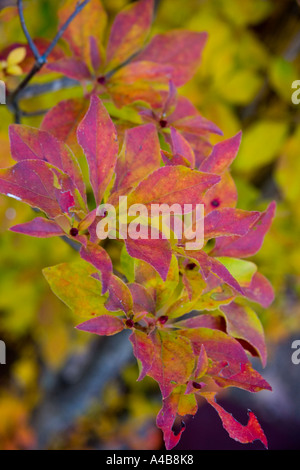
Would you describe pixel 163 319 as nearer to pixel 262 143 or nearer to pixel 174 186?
pixel 174 186

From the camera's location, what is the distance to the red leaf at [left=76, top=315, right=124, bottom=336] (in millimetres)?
405

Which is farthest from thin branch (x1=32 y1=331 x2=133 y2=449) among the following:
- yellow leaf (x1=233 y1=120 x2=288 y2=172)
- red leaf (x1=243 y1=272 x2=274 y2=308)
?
red leaf (x1=243 y1=272 x2=274 y2=308)

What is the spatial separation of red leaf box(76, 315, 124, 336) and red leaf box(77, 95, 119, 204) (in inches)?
4.6

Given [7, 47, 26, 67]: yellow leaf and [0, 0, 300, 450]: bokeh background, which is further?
[0, 0, 300, 450]: bokeh background

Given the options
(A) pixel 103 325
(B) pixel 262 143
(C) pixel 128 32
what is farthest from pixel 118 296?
(B) pixel 262 143

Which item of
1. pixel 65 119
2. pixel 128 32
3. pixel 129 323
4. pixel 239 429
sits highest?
pixel 128 32

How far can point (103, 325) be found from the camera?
1.36ft

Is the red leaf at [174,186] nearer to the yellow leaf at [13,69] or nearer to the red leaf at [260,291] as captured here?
the red leaf at [260,291]

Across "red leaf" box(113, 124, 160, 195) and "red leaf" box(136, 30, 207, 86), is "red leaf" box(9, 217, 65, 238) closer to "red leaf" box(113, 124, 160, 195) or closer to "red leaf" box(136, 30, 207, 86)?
"red leaf" box(113, 124, 160, 195)

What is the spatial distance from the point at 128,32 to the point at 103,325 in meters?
0.42

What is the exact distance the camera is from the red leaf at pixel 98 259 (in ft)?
1.20

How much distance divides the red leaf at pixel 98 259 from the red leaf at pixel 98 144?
0.06 meters

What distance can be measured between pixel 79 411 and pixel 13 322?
1.76 feet
